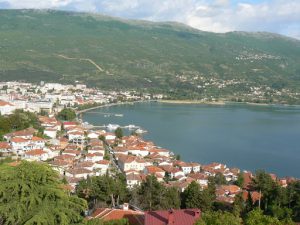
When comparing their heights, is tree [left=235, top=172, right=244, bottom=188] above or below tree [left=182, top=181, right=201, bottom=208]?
below

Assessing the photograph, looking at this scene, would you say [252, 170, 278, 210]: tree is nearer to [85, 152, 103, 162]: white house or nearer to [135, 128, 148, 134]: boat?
[85, 152, 103, 162]: white house

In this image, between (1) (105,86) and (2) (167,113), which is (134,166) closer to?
(2) (167,113)

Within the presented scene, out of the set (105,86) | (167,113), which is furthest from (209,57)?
(167,113)

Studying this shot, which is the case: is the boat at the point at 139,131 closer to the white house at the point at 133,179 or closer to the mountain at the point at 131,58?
the white house at the point at 133,179

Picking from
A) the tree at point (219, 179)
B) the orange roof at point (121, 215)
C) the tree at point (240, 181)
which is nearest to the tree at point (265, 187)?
the tree at point (240, 181)

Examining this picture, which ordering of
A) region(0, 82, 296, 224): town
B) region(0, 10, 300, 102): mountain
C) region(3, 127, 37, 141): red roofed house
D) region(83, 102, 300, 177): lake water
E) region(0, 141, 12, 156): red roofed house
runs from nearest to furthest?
1. region(0, 82, 296, 224): town
2. region(0, 141, 12, 156): red roofed house
3. region(3, 127, 37, 141): red roofed house
4. region(83, 102, 300, 177): lake water
5. region(0, 10, 300, 102): mountain

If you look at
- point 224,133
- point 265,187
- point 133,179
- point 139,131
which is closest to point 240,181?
point 133,179

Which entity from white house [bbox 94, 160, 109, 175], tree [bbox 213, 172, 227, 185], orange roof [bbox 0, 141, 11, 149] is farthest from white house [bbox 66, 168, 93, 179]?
tree [bbox 213, 172, 227, 185]
